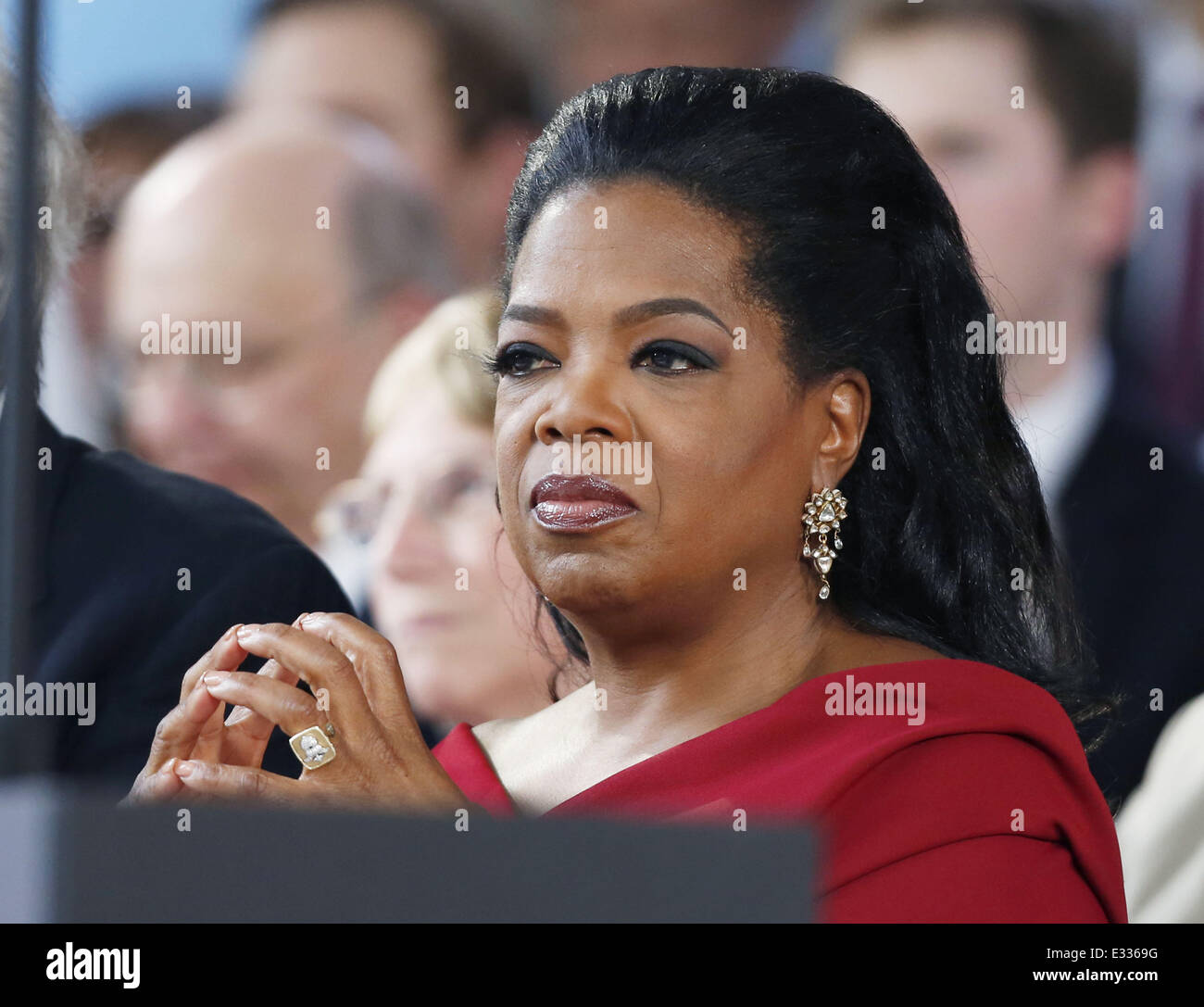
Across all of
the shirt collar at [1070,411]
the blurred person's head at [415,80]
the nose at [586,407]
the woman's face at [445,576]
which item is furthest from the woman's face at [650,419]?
the blurred person's head at [415,80]

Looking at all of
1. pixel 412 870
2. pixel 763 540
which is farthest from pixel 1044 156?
pixel 412 870

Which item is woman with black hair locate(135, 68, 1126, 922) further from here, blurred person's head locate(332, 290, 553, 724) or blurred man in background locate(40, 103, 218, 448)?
blurred man in background locate(40, 103, 218, 448)

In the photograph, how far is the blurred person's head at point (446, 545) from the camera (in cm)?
359

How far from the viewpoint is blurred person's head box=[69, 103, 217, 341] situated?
4488 millimetres

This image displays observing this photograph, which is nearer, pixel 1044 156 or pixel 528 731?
pixel 528 731

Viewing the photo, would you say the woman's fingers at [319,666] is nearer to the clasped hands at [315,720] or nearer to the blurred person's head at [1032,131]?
the clasped hands at [315,720]

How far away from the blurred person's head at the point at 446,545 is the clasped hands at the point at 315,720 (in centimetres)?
163

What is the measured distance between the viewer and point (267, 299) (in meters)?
4.33

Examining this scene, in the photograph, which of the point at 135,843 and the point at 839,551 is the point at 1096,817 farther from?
the point at 135,843

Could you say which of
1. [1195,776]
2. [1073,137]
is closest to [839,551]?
[1195,776]

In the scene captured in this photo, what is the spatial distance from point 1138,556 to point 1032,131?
1.10m

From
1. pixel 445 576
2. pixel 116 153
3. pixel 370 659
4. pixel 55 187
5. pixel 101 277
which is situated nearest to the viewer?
pixel 370 659

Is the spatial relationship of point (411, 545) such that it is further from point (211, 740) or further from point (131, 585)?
point (211, 740)

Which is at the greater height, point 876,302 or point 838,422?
point 876,302
